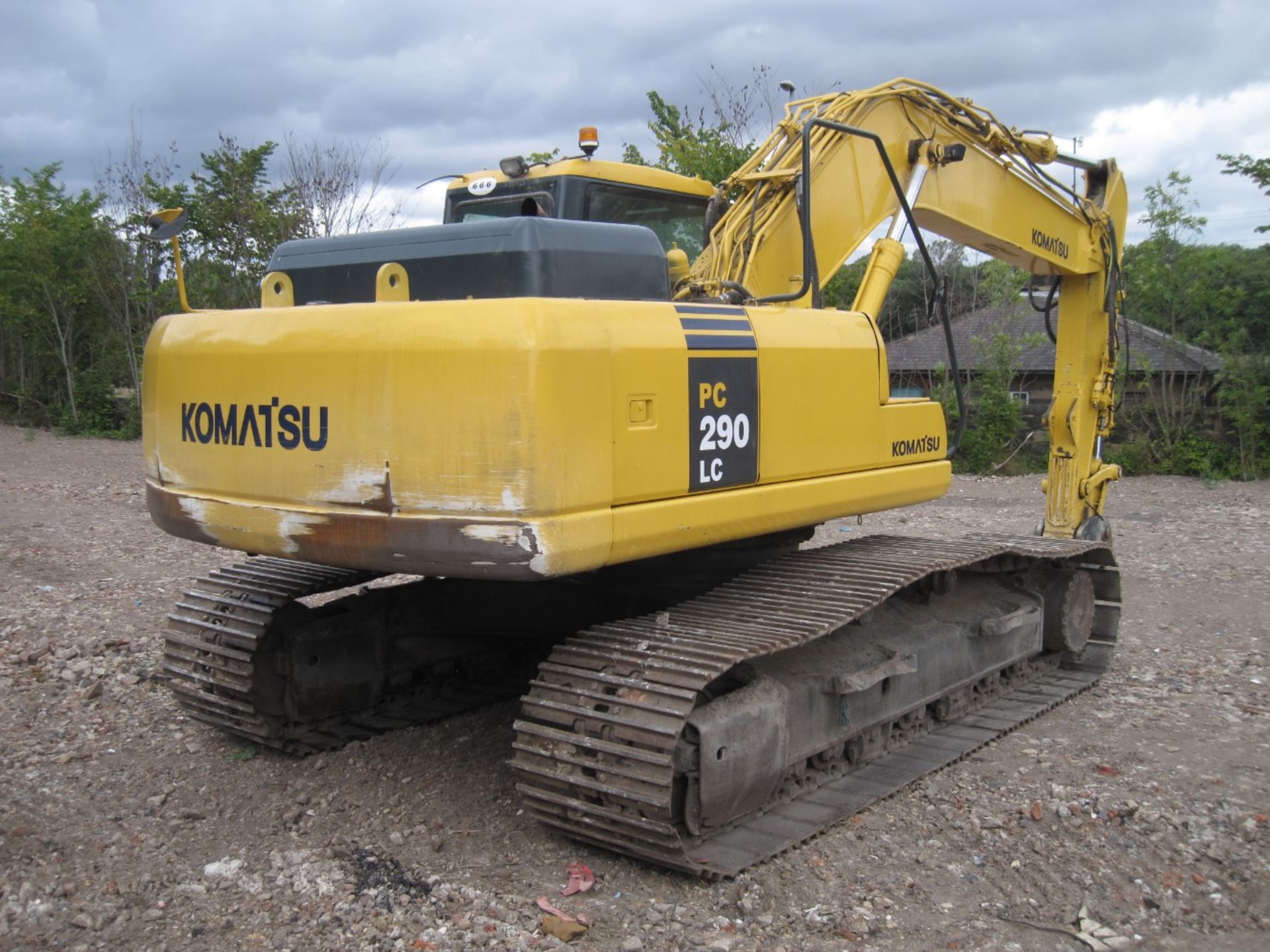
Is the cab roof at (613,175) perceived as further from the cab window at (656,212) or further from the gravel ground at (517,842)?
the gravel ground at (517,842)

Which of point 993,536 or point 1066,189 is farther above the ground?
point 1066,189

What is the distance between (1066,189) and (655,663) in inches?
188

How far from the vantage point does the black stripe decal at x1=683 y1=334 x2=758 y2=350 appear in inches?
152

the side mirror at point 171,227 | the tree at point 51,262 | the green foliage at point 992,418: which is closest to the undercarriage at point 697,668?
the side mirror at point 171,227

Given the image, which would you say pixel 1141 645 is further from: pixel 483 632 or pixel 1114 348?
pixel 483 632

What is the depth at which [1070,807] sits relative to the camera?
4320 mm

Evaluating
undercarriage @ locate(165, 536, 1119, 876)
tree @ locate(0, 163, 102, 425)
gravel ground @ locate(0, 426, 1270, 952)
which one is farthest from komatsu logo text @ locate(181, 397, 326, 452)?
tree @ locate(0, 163, 102, 425)

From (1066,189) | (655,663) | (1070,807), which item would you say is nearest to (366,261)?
(655,663)

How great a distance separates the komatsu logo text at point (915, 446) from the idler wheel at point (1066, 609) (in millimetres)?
1500

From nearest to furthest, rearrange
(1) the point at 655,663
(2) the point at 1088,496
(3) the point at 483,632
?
1. (1) the point at 655,663
2. (3) the point at 483,632
3. (2) the point at 1088,496

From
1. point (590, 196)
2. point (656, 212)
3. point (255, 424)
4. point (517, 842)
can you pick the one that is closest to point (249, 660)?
point (255, 424)

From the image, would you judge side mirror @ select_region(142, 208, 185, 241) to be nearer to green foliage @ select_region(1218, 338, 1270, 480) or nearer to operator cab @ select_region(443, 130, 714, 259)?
operator cab @ select_region(443, 130, 714, 259)

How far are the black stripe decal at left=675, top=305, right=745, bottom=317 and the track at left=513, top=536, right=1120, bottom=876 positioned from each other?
1059mm

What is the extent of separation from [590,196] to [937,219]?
6.53 ft
